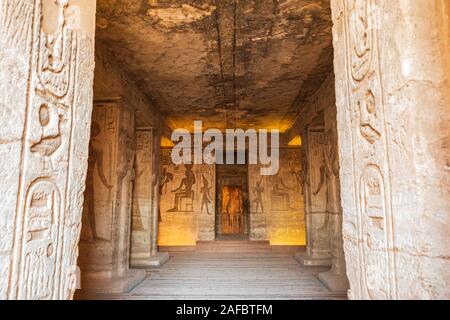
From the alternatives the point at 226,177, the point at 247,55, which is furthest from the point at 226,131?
the point at 247,55

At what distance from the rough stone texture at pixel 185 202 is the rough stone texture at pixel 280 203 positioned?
4.80 feet

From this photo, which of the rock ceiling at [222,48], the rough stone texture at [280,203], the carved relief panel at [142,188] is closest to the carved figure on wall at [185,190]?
the rough stone texture at [280,203]

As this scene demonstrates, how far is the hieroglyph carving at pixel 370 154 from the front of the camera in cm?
173

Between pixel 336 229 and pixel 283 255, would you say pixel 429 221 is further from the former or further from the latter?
pixel 283 255

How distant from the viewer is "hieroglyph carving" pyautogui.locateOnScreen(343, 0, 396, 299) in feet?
5.69

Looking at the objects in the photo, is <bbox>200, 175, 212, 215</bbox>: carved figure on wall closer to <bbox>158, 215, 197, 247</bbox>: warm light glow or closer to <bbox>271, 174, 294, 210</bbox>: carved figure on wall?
<bbox>158, 215, 197, 247</bbox>: warm light glow

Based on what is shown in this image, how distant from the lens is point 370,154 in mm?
1871

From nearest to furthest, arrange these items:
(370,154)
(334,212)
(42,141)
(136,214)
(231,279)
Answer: (42,141) → (370,154) → (231,279) → (334,212) → (136,214)

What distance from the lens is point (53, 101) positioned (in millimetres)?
1832

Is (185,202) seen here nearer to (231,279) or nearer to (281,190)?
(281,190)

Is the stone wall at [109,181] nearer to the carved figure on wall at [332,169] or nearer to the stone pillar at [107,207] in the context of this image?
the stone pillar at [107,207]

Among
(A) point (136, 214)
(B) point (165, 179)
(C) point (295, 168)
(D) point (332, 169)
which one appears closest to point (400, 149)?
(D) point (332, 169)

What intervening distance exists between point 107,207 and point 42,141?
12.3ft

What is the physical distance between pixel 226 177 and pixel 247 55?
Answer: 782cm
